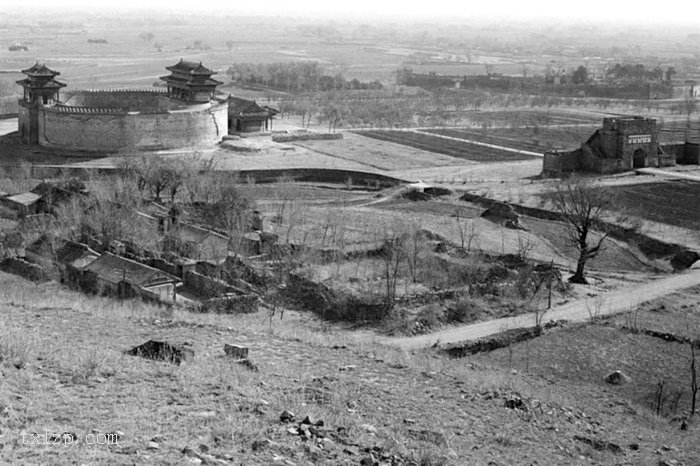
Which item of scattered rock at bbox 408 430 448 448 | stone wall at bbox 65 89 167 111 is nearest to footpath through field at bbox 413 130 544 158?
stone wall at bbox 65 89 167 111

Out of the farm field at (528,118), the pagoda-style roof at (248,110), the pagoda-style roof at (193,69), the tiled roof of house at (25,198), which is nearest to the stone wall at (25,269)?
the tiled roof of house at (25,198)

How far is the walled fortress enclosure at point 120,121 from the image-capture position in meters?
47.8

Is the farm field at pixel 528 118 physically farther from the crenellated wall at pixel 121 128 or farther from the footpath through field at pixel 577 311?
the footpath through field at pixel 577 311

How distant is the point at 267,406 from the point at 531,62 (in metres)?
139

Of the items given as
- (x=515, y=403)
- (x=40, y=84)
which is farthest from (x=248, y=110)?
(x=515, y=403)

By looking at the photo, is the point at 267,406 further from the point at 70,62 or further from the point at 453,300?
the point at 70,62

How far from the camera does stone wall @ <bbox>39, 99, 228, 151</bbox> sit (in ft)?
157

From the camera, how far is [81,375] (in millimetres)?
12102

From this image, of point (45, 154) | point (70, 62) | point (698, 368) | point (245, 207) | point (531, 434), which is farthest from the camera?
point (70, 62)

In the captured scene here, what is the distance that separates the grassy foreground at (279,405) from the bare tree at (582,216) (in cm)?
955

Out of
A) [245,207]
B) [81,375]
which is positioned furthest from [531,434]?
[245,207]

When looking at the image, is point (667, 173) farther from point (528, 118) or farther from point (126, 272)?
point (126, 272)

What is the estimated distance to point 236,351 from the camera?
47.2 ft

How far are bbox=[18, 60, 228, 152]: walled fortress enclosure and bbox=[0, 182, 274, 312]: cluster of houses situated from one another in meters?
19.9
